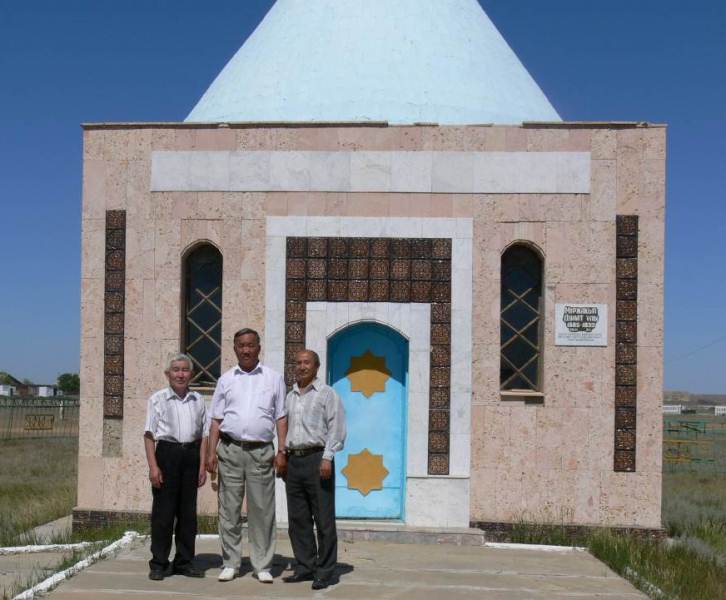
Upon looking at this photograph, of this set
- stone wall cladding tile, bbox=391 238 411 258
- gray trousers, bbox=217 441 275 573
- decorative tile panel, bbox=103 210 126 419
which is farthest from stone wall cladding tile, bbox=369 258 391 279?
gray trousers, bbox=217 441 275 573

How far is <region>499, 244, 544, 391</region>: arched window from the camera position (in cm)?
917

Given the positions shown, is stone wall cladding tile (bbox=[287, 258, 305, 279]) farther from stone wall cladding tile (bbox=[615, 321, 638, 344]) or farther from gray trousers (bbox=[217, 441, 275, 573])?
stone wall cladding tile (bbox=[615, 321, 638, 344])

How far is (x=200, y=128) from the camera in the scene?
9.27 meters

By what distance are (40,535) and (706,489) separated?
11.3 metres

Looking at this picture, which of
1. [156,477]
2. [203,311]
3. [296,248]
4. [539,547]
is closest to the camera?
[156,477]

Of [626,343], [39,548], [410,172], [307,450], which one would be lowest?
[39,548]

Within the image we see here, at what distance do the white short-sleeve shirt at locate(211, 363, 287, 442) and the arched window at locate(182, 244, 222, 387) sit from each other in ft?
9.94

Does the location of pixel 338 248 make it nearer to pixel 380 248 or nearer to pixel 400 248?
pixel 380 248

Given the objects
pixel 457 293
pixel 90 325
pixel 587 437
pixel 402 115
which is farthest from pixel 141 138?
pixel 587 437

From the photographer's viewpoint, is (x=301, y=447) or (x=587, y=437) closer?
(x=301, y=447)

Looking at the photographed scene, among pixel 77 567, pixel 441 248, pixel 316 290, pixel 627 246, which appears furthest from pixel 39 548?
pixel 627 246

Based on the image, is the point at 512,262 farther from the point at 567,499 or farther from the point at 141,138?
the point at 141,138

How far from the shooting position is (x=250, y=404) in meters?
6.30

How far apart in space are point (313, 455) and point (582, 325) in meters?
3.79
